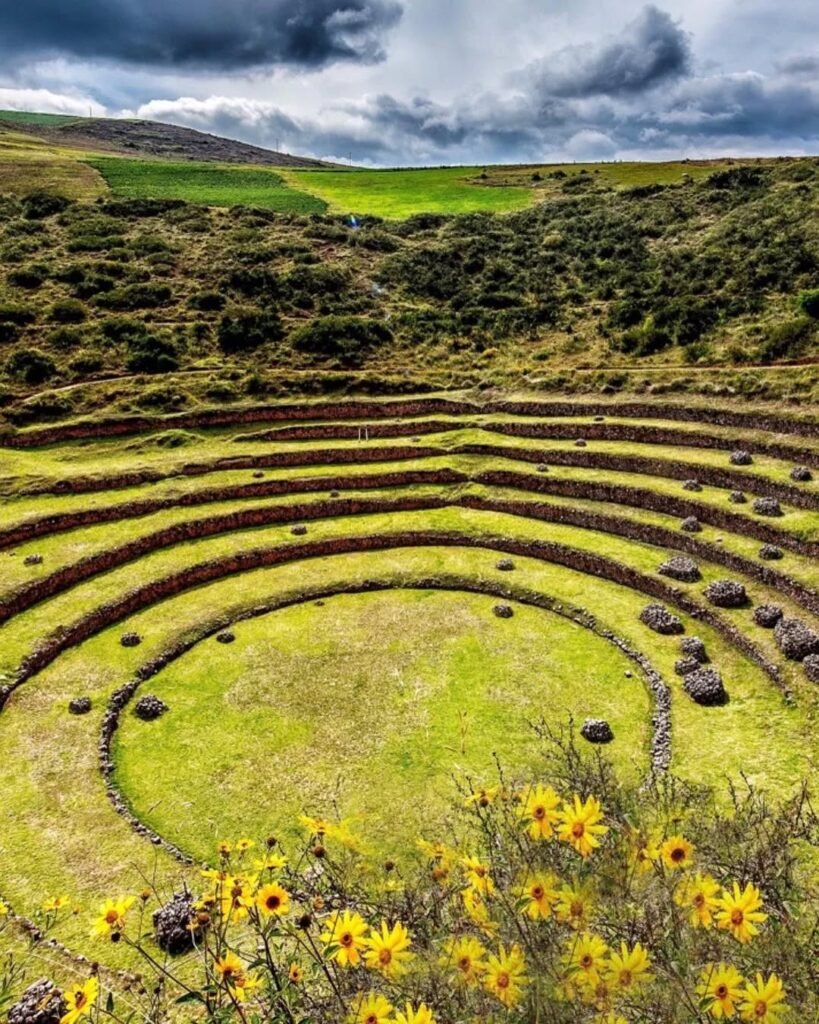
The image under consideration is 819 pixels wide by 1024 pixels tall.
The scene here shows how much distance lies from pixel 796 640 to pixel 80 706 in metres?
19.6

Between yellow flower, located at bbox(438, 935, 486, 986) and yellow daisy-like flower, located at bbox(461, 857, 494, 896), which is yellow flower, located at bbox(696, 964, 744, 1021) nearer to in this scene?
yellow flower, located at bbox(438, 935, 486, 986)

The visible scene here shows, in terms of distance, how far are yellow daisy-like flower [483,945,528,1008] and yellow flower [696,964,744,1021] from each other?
3.60 ft

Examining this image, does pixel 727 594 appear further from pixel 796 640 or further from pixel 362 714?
pixel 362 714

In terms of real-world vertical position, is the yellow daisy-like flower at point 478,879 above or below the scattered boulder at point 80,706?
above

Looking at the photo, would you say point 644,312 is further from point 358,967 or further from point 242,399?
point 358,967

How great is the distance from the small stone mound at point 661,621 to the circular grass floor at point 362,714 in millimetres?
1649

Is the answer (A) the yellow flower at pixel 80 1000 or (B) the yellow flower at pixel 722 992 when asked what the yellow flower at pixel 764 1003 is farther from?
(A) the yellow flower at pixel 80 1000

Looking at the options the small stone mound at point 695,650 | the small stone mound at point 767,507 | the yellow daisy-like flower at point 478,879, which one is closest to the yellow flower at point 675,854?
the yellow daisy-like flower at point 478,879

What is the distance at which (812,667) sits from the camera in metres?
19.1

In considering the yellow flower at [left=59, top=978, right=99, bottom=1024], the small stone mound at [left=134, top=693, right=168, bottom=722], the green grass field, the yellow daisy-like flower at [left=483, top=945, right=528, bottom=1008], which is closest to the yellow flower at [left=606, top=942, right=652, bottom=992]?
the yellow daisy-like flower at [left=483, top=945, right=528, bottom=1008]

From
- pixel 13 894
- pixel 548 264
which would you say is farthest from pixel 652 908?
pixel 548 264

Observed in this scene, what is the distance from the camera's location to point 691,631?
23000 mm

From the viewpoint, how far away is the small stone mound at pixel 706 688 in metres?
19.6

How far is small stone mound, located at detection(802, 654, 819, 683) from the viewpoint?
19.0m
